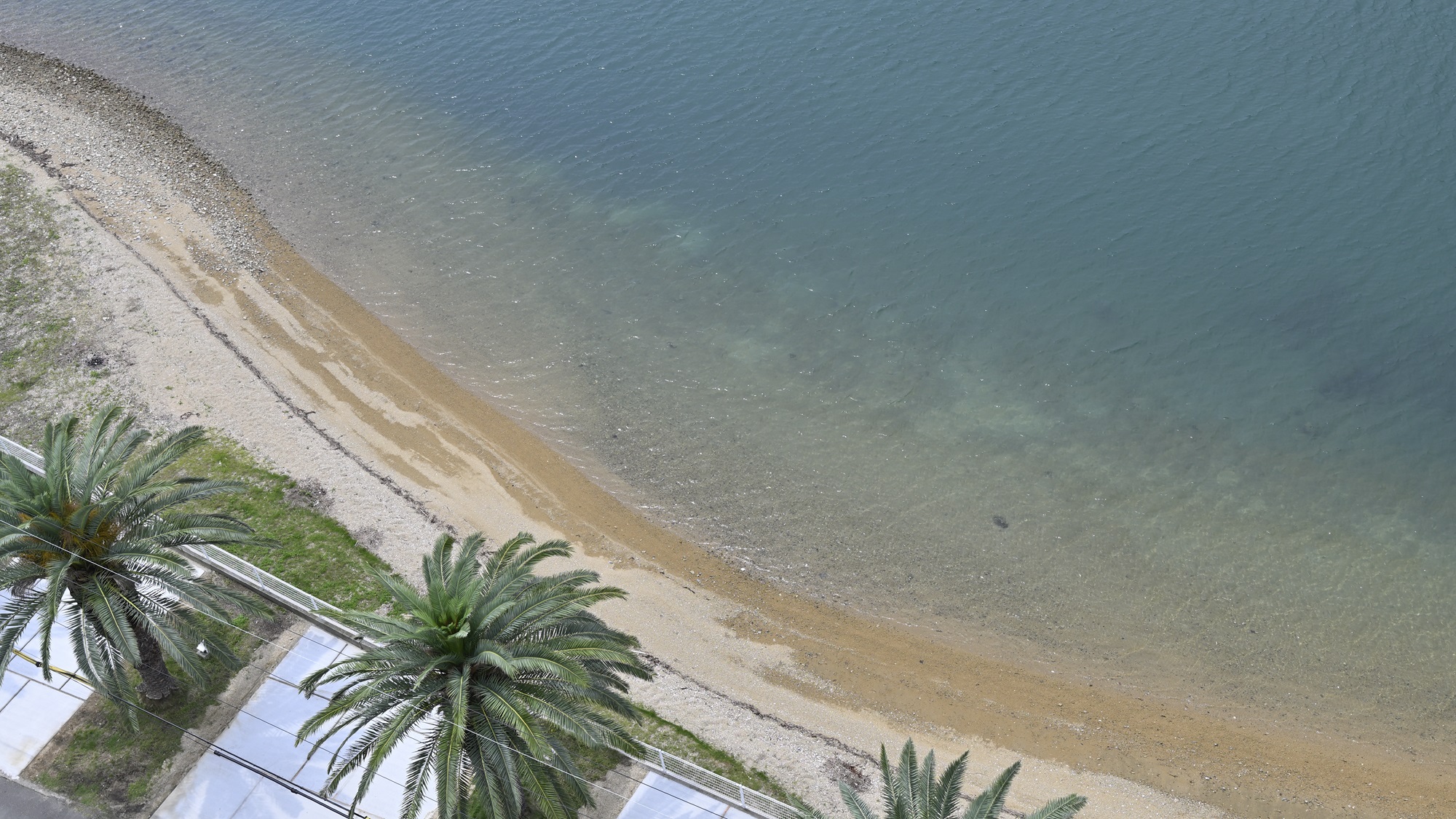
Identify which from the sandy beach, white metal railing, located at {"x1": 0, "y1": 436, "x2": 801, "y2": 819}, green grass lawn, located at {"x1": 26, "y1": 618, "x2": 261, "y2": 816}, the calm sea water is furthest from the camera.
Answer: the calm sea water

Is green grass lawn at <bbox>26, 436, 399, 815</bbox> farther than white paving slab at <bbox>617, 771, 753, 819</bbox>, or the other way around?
green grass lawn at <bbox>26, 436, 399, 815</bbox>

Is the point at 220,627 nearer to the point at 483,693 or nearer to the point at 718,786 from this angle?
the point at 483,693

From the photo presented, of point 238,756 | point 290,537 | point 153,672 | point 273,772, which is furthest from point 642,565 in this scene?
point 153,672

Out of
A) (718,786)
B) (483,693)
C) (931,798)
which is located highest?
(931,798)

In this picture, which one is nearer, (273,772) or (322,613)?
(273,772)

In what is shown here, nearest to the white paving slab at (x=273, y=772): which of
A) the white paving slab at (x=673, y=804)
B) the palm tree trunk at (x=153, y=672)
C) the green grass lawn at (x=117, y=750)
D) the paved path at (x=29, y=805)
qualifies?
the green grass lawn at (x=117, y=750)

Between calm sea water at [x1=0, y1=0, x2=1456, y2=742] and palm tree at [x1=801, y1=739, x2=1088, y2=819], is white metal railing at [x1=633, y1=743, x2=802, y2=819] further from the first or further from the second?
calm sea water at [x1=0, y1=0, x2=1456, y2=742]

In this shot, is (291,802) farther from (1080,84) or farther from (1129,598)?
(1080,84)

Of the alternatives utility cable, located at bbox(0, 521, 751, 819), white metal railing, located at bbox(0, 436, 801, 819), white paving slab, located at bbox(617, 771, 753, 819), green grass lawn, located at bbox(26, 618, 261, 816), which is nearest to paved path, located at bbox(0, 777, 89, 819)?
green grass lawn, located at bbox(26, 618, 261, 816)
